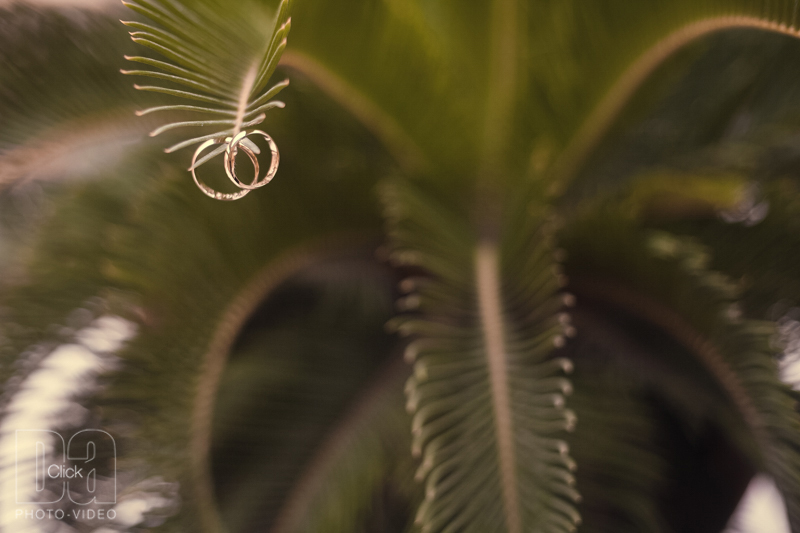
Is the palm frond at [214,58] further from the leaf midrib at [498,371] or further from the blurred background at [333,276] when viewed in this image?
the leaf midrib at [498,371]

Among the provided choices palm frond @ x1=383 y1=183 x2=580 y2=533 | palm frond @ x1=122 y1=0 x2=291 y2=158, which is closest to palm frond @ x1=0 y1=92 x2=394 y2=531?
palm frond @ x1=383 y1=183 x2=580 y2=533

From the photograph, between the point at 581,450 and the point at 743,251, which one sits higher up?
the point at 743,251

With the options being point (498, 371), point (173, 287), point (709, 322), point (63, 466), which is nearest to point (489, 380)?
point (498, 371)

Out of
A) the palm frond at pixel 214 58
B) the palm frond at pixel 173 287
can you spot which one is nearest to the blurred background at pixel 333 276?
the palm frond at pixel 173 287

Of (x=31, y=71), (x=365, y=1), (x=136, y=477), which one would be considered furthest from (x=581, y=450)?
(x=31, y=71)

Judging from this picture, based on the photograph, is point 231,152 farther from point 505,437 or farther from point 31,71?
point 31,71
